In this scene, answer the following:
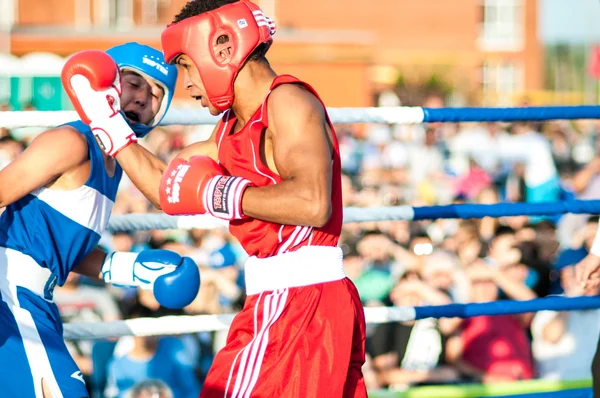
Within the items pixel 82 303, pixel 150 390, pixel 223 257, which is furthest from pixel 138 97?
pixel 223 257

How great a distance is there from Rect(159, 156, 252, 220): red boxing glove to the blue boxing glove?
0.43 m

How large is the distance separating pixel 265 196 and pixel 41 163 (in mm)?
750

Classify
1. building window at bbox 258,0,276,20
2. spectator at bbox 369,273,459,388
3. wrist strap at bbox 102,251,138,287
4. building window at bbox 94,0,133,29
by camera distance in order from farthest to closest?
building window at bbox 258,0,276,20
building window at bbox 94,0,133,29
spectator at bbox 369,273,459,388
wrist strap at bbox 102,251,138,287

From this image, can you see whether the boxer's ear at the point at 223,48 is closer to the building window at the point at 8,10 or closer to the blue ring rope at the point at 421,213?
the blue ring rope at the point at 421,213

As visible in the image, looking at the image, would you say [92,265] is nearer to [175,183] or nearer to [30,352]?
[30,352]

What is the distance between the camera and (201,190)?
252cm

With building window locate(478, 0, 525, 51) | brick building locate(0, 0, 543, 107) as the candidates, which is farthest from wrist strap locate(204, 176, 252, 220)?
building window locate(478, 0, 525, 51)

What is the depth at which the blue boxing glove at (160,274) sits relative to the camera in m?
2.95

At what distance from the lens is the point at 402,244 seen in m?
6.27

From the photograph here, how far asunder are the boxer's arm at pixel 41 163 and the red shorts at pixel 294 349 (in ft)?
2.40

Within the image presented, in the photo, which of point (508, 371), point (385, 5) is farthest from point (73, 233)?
point (385, 5)

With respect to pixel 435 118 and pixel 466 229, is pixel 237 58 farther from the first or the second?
pixel 466 229

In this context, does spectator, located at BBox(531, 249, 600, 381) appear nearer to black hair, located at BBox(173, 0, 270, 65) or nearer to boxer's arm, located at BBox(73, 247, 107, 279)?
boxer's arm, located at BBox(73, 247, 107, 279)

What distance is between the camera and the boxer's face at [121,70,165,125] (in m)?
3.20
